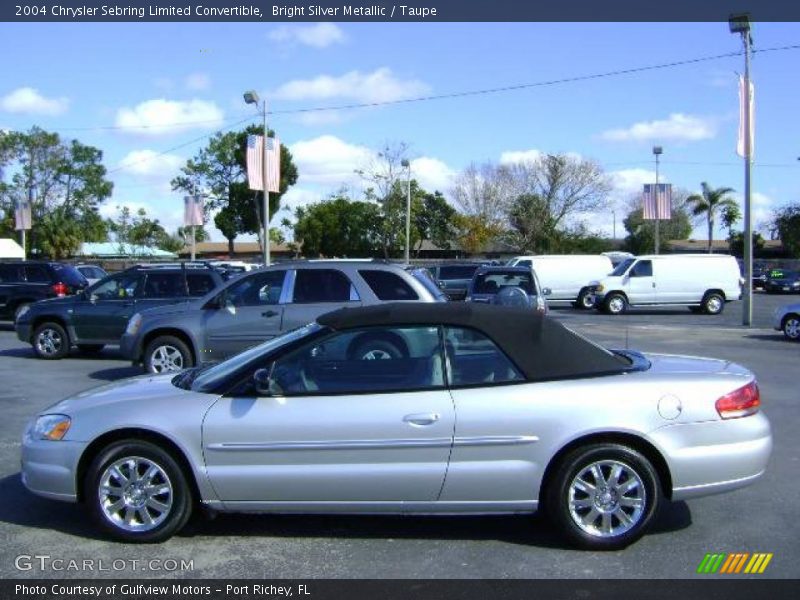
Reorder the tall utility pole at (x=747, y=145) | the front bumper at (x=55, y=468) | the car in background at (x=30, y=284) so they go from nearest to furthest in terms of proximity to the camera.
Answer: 1. the front bumper at (x=55, y=468)
2. the car in background at (x=30, y=284)
3. the tall utility pole at (x=747, y=145)

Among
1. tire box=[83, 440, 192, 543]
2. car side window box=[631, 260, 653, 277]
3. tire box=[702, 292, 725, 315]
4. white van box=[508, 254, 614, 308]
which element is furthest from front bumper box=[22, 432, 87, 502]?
white van box=[508, 254, 614, 308]

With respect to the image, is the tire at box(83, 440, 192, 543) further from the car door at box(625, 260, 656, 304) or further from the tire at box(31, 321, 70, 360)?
the car door at box(625, 260, 656, 304)

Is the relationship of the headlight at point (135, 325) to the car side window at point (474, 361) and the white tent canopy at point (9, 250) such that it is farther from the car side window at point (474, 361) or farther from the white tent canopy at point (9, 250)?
the white tent canopy at point (9, 250)

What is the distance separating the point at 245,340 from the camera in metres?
10.9

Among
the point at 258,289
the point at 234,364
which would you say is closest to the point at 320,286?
the point at 258,289

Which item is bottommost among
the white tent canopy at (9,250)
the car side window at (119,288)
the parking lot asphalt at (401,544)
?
the parking lot asphalt at (401,544)

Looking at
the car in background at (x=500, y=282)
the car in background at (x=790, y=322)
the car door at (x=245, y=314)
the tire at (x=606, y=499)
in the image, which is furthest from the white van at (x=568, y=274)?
the tire at (x=606, y=499)

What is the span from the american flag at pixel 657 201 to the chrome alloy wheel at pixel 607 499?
3280cm

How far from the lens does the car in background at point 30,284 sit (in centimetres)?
2042

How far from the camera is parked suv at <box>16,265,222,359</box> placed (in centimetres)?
1416

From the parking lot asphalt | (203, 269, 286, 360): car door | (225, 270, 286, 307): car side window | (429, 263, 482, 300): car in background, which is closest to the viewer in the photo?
the parking lot asphalt
